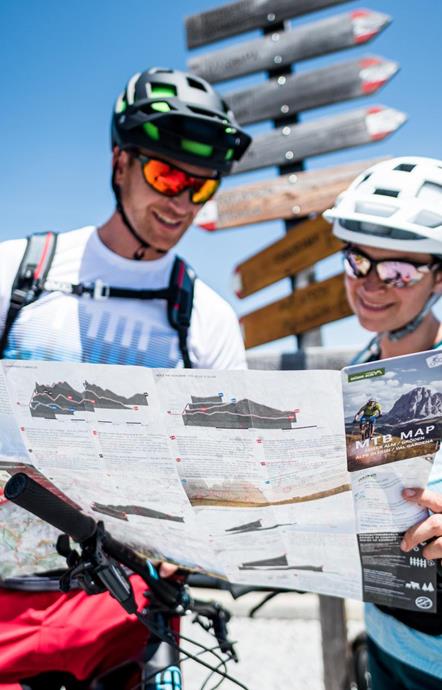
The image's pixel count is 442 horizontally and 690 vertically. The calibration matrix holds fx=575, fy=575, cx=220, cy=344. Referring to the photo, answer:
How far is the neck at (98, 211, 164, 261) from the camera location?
209cm

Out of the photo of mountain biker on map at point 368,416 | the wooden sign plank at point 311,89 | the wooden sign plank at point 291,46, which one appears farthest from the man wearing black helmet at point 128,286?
the wooden sign plank at point 291,46

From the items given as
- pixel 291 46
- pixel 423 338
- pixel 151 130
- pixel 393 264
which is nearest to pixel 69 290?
pixel 151 130

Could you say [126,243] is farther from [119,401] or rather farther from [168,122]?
[119,401]

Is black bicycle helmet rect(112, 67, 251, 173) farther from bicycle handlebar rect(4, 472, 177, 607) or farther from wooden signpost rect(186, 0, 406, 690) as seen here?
wooden signpost rect(186, 0, 406, 690)

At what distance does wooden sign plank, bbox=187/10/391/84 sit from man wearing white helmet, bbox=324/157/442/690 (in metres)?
2.51

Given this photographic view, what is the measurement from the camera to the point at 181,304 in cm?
198

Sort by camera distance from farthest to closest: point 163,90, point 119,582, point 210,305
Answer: point 163,90, point 210,305, point 119,582

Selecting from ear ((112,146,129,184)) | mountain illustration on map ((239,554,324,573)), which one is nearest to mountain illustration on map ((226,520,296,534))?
mountain illustration on map ((239,554,324,573))

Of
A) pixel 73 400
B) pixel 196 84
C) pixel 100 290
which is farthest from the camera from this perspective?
pixel 196 84

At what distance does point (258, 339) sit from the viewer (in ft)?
13.6

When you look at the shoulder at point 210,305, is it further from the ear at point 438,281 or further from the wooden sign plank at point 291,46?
the wooden sign plank at point 291,46

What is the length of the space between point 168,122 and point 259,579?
1.59 metres

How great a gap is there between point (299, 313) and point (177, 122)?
2062 millimetres

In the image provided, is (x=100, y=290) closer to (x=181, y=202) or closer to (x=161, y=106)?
(x=181, y=202)
